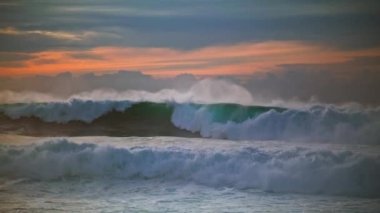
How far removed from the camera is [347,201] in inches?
163

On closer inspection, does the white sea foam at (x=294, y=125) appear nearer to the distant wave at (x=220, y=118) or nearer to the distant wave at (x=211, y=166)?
the distant wave at (x=220, y=118)

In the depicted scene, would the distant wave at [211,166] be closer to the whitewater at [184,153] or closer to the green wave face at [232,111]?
the whitewater at [184,153]

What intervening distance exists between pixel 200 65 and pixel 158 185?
775 mm

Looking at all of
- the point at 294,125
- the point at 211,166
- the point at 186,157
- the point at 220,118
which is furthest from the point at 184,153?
the point at 294,125

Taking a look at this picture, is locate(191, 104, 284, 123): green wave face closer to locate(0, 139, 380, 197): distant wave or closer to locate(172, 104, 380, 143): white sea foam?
locate(172, 104, 380, 143): white sea foam

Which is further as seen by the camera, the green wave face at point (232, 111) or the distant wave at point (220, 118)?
the green wave face at point (232, 111)

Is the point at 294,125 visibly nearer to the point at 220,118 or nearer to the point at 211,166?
the point at 220,118

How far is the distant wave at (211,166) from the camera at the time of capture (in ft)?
13.7

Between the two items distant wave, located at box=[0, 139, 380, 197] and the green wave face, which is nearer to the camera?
distant wave, located at box=[0, 139, 380, 197]

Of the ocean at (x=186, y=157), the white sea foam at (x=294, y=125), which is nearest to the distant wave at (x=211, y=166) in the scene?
the ocean at (x=186, y=157)

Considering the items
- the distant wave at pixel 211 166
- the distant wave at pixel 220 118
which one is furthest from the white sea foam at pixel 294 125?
the distant wave at pixel 211 166

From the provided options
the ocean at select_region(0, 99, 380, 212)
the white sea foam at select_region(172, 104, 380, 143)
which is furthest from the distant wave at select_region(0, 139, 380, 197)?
the white sea foam at select_region(172, 104, 380, 143)

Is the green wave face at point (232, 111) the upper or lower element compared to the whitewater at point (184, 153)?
upper

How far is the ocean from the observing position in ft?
13.8
